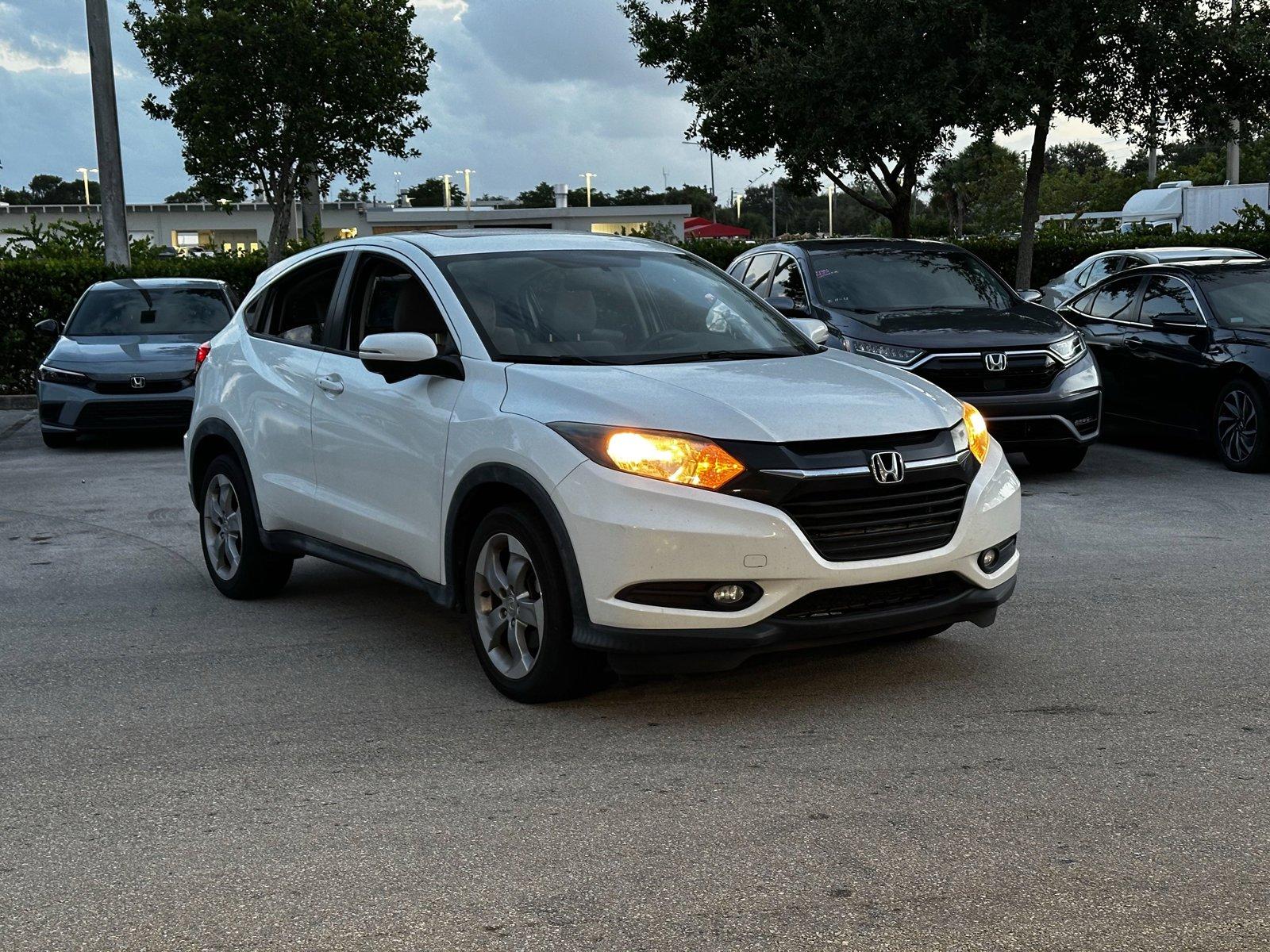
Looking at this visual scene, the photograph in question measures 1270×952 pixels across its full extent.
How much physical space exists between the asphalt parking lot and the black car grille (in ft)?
11.3

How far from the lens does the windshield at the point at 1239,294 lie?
38.2 feet

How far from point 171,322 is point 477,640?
1060 cm

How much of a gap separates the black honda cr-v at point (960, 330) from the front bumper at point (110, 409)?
5.64 metres

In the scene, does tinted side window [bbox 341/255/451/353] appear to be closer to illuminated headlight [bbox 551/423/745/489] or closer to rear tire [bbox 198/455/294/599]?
rear tire [bbox 198/455/294/599]

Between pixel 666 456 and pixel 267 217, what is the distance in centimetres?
7881

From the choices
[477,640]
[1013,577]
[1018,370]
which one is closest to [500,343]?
[477,640]

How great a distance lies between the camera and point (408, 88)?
27.2 m

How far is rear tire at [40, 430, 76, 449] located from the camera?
1416cm

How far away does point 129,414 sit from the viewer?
13859 millimetres

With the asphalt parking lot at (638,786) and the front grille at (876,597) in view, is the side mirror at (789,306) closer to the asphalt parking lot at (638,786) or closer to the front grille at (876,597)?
the asphalt parking lot at (638,786)

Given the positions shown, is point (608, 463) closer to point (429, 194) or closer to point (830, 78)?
point (830, 78)

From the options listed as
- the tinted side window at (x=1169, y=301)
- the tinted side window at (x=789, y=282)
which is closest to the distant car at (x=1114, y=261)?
the tinted side window at (x=1169, y=301)

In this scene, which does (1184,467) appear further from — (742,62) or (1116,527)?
(742,62)

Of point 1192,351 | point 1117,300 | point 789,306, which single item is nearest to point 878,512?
point 789,306
